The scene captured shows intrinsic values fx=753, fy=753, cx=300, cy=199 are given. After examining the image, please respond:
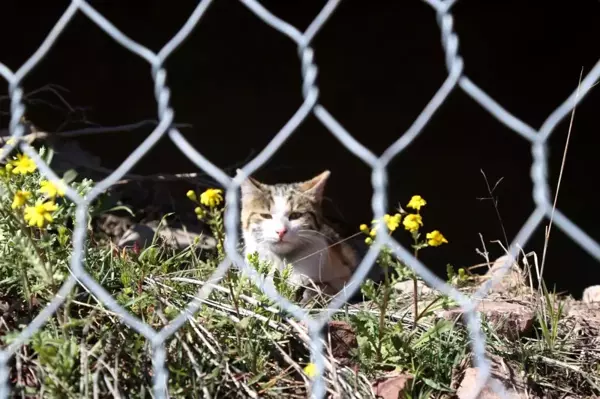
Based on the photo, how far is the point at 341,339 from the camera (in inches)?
42.4

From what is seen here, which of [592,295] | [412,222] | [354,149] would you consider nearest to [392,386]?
[412,222]

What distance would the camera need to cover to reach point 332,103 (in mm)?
3516

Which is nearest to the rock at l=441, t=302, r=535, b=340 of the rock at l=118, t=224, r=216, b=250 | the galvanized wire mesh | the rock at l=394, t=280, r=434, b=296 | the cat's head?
the galvanized wire mesh

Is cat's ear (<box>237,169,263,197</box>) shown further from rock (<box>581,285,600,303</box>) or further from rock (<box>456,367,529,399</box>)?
rock (<box>456,367,529,399</box>)

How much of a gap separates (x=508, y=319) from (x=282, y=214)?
844 mm

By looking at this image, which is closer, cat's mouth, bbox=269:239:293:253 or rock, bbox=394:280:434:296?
rock, bbox=394:280:434:296

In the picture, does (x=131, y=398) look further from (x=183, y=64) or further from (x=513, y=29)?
(x=513, y=29)

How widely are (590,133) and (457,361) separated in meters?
2.72

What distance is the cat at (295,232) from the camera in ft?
6.12

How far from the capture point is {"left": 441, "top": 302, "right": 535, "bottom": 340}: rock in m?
1.19

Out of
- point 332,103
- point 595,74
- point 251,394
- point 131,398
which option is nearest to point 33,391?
point 131,398

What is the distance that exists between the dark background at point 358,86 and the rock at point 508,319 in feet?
6.38

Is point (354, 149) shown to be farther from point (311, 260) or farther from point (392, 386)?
point (311, 260)

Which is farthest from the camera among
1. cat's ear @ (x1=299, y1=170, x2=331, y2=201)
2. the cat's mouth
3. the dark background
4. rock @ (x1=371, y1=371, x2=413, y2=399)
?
the dark background
